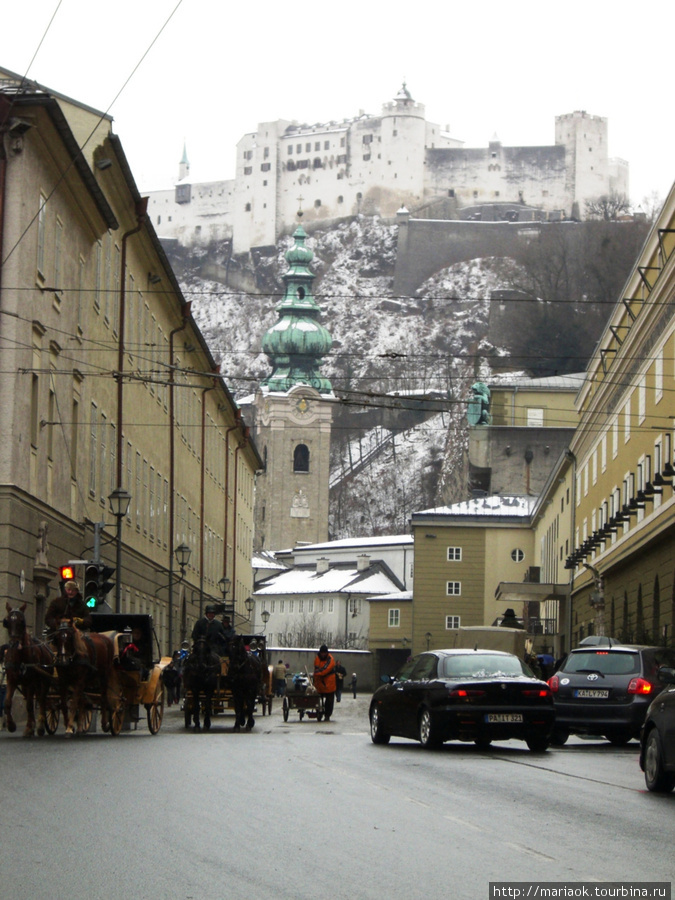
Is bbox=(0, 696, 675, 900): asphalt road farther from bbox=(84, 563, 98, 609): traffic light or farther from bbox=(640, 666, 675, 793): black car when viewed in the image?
bbox=(84, 563, 98, 609): traffic light

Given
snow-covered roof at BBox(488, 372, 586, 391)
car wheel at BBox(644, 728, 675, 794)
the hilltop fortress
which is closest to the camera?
car wheel at BBox(644, 728, 675, 794)

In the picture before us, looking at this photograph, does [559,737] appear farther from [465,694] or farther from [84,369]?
[84,369]

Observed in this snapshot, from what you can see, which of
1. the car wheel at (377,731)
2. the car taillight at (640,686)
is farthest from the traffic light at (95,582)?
the car taillight at (640,686)

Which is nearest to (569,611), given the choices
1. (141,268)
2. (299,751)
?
(141,268)

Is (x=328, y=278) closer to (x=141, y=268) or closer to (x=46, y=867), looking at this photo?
(x=141, y=268)

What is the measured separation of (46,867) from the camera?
8.76 m

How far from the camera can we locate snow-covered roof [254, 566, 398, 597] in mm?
123938

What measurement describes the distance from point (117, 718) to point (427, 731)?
175 inches

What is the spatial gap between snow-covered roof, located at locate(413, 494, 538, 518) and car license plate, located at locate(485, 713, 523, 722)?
64.0 m

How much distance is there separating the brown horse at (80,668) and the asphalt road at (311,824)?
1.63m

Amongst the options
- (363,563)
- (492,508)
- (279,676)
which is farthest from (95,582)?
(363,563)

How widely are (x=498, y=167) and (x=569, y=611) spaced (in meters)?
123

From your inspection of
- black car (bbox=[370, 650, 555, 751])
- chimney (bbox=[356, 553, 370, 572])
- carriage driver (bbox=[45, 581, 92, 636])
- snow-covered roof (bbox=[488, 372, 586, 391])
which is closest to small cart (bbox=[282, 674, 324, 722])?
carriage driver (bbox=[45, 581, 92, 636])

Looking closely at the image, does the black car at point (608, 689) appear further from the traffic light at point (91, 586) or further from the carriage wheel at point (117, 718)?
the traffic light at point (91, 586)
